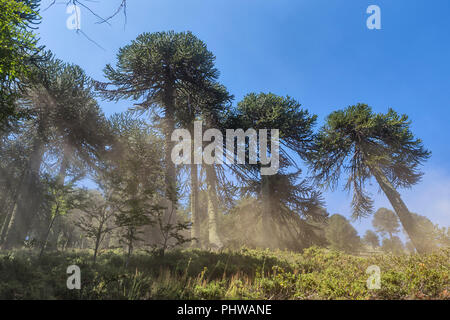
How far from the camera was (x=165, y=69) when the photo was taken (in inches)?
546

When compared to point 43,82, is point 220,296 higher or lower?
lower

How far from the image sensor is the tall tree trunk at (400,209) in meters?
10.8

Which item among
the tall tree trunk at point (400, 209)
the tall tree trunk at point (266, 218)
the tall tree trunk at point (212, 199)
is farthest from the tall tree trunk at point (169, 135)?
the tall tree trunk at point (400, 209)

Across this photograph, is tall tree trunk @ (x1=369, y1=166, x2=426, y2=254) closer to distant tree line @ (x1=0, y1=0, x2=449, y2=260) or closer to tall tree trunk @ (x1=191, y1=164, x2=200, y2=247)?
distant tree line @ (x1=0, y1=0, x2=449, y2=260)

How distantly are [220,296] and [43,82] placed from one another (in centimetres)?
1401

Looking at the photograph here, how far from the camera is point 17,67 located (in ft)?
21.1

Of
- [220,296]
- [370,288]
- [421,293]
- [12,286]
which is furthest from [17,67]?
[421,293]

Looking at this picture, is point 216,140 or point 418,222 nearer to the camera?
point 418,222

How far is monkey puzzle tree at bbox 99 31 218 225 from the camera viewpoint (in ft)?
41.2
